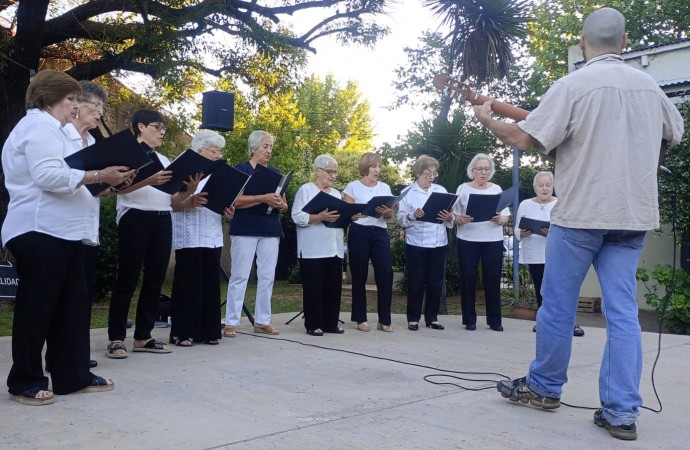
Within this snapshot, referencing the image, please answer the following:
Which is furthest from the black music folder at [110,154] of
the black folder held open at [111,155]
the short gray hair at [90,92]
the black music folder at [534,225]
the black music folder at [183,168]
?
the black music folder at [534,225]

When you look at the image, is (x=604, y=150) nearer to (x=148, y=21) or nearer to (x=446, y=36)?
(x=148, y=21)

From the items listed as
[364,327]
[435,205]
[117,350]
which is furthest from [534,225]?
[117,350]

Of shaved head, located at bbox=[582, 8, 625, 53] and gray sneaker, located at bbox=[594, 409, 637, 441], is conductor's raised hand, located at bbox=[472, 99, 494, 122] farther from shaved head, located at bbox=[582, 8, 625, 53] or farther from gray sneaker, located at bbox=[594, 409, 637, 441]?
gray sneaker, located at bbox=[594, 409, 637, 441]

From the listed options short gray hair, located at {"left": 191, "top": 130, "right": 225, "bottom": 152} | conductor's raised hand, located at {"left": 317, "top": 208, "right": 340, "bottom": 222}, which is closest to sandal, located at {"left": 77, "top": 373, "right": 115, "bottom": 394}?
short gray hair, located at {"left": 191, "top": 130, "right": 225, "bottom": 152}

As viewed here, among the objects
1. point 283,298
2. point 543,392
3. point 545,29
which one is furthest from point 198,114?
point 545,29

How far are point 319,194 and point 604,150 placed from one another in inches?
A: 129

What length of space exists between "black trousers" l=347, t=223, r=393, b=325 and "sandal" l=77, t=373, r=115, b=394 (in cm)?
336

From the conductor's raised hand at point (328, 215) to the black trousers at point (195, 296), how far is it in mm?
1193

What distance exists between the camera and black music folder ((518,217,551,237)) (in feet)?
23.2

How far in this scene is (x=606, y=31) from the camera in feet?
11.3

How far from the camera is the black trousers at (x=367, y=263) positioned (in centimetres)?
695

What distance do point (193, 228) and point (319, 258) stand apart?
142 cm

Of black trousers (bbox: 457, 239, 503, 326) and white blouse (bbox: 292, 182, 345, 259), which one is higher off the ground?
white blouse (bbox: 292, 182, 345, 259)

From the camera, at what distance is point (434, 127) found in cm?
1280
